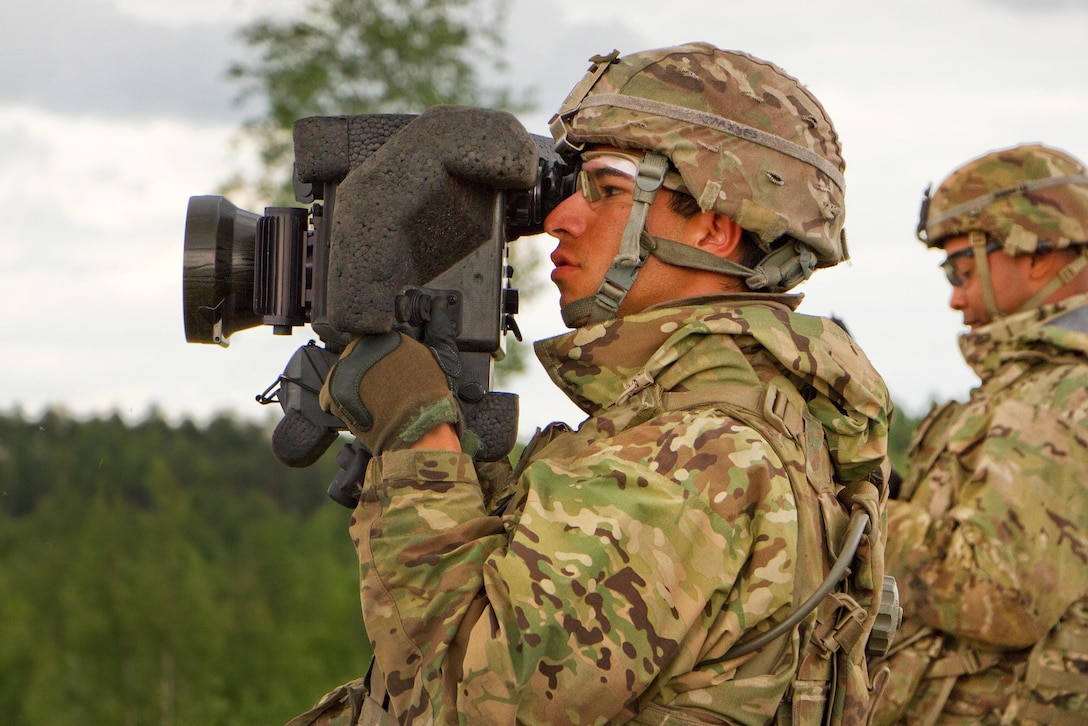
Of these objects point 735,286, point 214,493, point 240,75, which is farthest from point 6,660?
point 735,286

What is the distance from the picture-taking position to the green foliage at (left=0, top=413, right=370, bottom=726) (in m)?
15.4

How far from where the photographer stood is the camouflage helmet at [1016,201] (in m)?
5.28

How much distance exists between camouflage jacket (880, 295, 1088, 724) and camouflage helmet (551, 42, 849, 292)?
182 cm

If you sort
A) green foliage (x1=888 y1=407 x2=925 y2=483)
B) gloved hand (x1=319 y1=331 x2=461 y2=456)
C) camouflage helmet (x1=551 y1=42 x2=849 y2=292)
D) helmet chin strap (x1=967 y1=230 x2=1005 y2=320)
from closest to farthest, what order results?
1. gloved hand (x1=319 y1=331 x2=461 y2=456)
2. camouflage helmet (x1=551 y1=42 x2=849 y2=292)
3. helmet chin strap (x1=967 y1=230 x2=1005 y2=320)
4. green foliage (x1=888 y1=407 x2=925 y2=483)

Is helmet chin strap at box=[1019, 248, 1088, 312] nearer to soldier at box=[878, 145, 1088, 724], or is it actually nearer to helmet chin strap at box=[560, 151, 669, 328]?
soldier at box=[878, 145, 1088, 724]

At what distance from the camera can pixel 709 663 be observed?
2.70 meters

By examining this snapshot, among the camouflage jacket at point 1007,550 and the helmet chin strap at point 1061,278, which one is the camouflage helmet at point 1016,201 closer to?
the helmet chin strap at point 1061,278

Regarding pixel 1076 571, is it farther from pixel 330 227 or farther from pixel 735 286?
pixel 330 227

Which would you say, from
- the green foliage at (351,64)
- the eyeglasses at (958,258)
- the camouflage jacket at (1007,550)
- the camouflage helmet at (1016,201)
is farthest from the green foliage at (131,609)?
the camouflage jacket at (1007,550)

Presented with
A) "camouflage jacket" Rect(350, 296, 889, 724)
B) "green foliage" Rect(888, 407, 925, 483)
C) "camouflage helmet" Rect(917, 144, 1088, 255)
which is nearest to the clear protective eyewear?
"camouflage jacket" Rect(350, 296, 889, 724)

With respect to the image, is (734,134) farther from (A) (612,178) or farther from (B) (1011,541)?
(B) (1011,541)

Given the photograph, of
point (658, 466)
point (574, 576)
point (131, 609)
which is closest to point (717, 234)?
point (658, 466)

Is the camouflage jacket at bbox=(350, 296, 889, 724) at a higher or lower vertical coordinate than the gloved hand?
lower

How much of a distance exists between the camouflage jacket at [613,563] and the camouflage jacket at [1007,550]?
1996 mm
